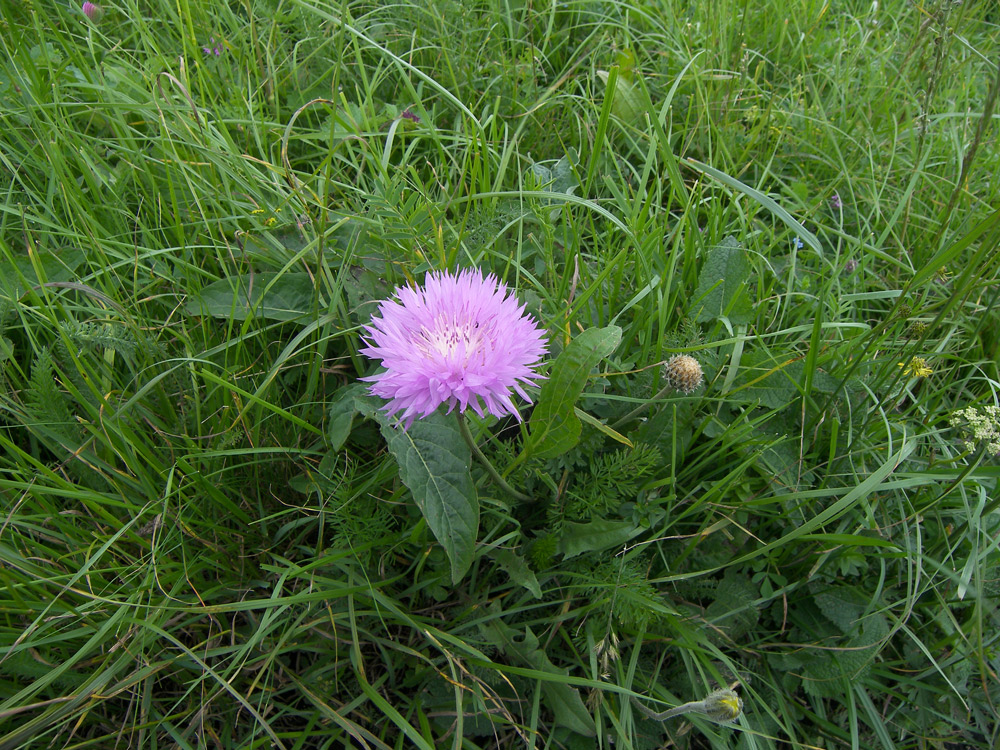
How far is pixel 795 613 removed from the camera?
164 cm

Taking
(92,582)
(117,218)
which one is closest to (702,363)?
(92,582)

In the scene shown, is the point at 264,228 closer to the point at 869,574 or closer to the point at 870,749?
the point at 869,574

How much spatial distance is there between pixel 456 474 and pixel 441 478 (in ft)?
0.11

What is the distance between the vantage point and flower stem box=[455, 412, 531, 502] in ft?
4.34

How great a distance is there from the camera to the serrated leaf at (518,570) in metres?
1.44

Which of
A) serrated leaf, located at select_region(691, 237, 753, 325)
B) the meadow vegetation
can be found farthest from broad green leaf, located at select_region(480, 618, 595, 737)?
serrated leaf, located at select_region(691, 237, 753, 325)

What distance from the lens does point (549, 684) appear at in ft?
4.90

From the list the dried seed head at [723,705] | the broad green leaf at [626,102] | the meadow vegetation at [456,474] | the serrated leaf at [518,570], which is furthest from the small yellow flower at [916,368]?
the broad green leaf at [626,102]

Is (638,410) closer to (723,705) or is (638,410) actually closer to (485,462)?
(485,462)

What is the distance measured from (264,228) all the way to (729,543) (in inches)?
59.7

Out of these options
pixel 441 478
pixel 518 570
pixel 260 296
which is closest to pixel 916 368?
pixel 518 570

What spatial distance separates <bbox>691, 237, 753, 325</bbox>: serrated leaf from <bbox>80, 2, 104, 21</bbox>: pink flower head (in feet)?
7.21

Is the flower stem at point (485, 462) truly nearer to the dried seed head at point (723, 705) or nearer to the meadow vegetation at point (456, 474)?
the meadow vegetation at point (456, 474)

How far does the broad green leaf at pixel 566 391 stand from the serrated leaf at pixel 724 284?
21.8 inches
